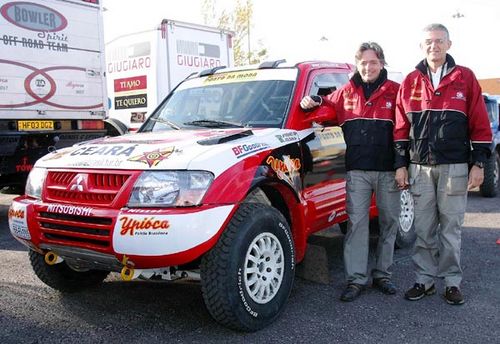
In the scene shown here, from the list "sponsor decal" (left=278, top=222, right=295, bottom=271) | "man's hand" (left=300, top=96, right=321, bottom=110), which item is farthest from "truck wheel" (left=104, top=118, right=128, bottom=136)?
"sponsor decal" (left=278, top=222, right=295, bottom=271)

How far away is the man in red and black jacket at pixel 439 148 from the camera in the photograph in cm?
370

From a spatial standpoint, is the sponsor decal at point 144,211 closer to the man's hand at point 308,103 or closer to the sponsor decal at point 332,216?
the man's hand at point 308,103

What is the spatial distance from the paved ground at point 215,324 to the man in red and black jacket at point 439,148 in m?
0.31

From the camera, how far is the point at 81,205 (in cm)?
325

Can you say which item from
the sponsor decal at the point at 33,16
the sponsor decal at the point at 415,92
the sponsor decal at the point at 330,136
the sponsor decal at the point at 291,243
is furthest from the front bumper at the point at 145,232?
the sponsor decal at the point at 33,16

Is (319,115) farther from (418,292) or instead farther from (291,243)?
(418,292)

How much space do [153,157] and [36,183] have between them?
1.01 metres

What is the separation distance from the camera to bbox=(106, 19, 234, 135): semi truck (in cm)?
1020

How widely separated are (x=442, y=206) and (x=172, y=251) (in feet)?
6.75

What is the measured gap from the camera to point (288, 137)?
12.6ft

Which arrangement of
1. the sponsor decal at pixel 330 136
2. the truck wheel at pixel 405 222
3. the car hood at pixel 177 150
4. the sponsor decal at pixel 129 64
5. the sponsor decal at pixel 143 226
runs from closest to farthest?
the sponsor decal at pixel 143 226 < the car hood at pixel 177 150 < the sponsor decal at pixel 330 136 < the truck wheel at pixel 405 222 < the sponsor decal at pixel 129 64

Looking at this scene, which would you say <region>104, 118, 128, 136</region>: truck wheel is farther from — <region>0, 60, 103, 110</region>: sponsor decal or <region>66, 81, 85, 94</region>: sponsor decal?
<region>0, 60, 103, 110</region>: sponsor decal

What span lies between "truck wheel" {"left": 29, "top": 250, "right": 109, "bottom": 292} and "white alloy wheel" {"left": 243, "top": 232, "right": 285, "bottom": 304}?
1583 millimetres

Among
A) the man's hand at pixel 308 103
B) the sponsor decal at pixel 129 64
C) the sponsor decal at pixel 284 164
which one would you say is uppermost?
the sponsor decal at pixel 129 64
